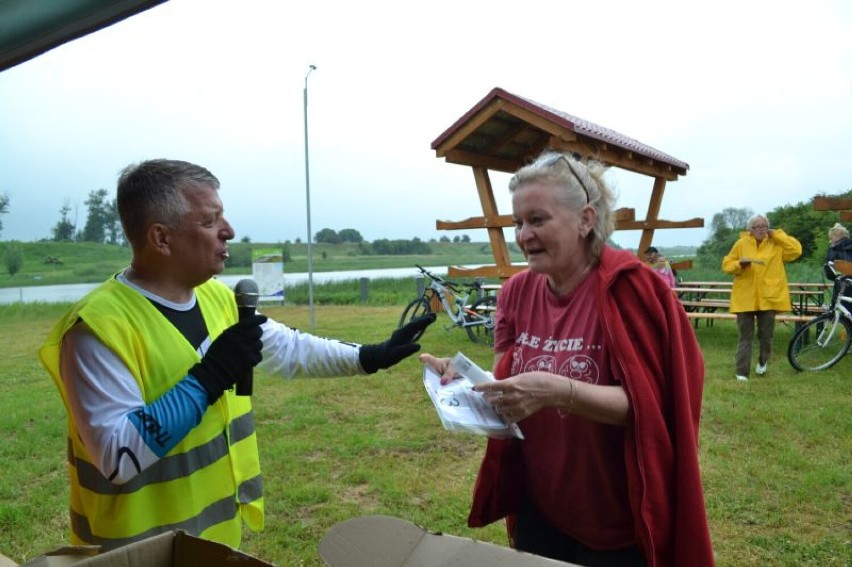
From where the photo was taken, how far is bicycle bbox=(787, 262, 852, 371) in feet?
24.6

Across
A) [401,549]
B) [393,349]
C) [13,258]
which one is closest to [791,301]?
[393,349]

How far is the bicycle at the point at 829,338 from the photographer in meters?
7.51

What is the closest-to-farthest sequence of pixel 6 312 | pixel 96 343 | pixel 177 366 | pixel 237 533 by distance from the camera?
pixel 96 343
pixel 177 366
pixel 237 533
pixel 6 312

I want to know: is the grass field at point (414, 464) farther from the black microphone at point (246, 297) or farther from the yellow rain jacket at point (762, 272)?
the black microphone at point (246, 297)

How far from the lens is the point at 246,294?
6.03ft

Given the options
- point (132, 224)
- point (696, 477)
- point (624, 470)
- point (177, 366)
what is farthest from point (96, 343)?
point (696, 477)

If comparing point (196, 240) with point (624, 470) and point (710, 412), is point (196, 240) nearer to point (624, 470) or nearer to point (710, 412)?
point (624, 470)

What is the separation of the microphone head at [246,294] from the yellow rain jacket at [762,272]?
6.52m

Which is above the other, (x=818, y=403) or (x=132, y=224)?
(x=132, y=224)

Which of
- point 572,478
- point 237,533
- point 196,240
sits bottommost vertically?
point 237,533

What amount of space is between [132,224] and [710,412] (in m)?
5.76

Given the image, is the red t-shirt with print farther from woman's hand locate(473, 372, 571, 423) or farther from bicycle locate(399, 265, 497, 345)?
bicycle locate(399, 265, 497, 345)

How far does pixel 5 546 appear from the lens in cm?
349

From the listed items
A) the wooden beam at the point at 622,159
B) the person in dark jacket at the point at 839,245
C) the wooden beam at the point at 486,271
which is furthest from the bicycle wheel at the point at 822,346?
the wooden beam at the point at 486,271
